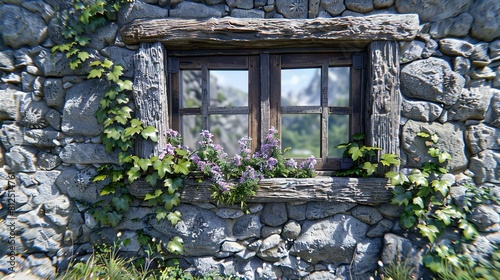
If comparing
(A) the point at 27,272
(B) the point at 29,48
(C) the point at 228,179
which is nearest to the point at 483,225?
(C) the point at 228,179

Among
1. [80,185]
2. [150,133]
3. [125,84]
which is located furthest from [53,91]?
[150,133]

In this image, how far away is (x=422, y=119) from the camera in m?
2.35

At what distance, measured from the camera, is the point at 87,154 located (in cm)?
245

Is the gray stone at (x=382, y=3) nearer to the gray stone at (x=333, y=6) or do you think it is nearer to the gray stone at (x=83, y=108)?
the gray stone at (x=333, y=6)

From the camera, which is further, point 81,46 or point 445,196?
point 81,46

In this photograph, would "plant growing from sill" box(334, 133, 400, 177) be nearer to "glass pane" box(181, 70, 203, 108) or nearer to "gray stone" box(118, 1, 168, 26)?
"gray stone" box(118, 1, 168, 26)

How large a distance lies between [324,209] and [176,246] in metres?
1.40

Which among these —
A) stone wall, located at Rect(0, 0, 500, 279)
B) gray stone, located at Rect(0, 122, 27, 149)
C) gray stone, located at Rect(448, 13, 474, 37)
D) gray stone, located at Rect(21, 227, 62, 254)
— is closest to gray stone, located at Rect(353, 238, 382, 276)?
stone wall, located at Rect(0, 0, 500, 279)

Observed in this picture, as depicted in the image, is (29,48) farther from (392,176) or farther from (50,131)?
(392,176)

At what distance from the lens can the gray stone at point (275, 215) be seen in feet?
7.94

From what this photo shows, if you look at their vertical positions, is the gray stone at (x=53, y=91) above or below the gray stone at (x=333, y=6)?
below

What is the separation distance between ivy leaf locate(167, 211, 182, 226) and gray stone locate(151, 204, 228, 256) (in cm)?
7

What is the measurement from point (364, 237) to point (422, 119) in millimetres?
1196

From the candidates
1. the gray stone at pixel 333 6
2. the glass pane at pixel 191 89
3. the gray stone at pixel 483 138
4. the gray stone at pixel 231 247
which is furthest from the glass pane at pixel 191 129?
the gray stone at pixel 483 138
